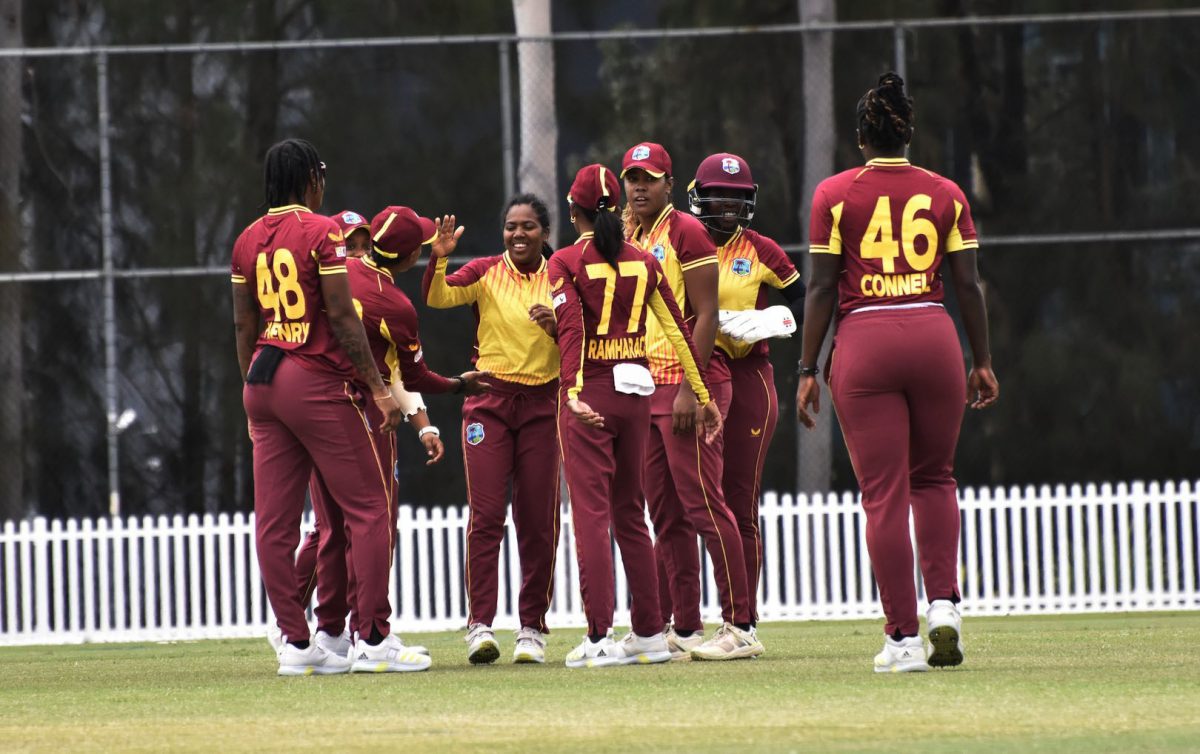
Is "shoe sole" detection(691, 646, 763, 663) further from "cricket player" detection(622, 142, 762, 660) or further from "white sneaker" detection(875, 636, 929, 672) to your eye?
"white sneaker" detection(875, 636, 929, 672)

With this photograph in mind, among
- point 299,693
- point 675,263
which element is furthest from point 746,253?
point 299,693

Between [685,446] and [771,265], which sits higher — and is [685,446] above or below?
below

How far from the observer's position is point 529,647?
328 inches

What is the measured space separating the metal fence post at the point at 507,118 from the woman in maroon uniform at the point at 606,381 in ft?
26.7

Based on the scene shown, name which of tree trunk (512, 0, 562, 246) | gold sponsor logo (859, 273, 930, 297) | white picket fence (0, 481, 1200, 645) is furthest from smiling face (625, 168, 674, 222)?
tree trunk (512, 0, 562, 246)

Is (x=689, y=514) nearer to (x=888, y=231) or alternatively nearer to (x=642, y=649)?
(x=642, y=649)

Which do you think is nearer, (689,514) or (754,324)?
(689,514)

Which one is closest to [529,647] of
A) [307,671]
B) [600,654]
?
[600,654]

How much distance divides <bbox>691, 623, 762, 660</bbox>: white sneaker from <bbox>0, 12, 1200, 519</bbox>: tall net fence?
26.7ft

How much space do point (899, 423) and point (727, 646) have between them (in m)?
1.72

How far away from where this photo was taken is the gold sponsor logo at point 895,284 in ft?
22.2

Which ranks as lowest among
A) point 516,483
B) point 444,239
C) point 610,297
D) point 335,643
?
point 335,643

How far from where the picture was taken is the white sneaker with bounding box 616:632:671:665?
25.6ft

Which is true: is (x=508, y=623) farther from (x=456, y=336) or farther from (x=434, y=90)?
(x=434, y=90)
